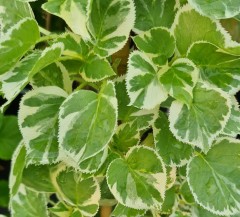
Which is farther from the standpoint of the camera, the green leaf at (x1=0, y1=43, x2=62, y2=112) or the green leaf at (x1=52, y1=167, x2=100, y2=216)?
the green leaf at (x1=52, y1=167, x2=100, y2=216)

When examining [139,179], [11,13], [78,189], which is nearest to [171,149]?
[139,179]

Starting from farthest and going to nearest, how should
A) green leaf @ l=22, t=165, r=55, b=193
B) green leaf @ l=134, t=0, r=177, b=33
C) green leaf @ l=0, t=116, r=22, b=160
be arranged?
1. green leaf @ l=0, t=116, r=22, b=160
2. green leaf @ l=22, t=165, r=55, b=193
3. green leaf @ l=134, t=0, r=177, b=33

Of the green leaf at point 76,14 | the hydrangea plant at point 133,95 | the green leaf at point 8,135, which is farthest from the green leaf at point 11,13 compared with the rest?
the green leaf at point 8,135

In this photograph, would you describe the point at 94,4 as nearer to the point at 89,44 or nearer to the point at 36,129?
the point at 89,44


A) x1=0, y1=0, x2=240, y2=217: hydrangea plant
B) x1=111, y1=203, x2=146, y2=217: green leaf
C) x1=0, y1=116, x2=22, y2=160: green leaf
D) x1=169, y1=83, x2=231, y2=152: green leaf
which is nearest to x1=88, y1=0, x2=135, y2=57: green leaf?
x1=0, y1=0, x2=240, y2=217: hydrangea plant

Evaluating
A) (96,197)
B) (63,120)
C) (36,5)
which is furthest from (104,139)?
(36,5)

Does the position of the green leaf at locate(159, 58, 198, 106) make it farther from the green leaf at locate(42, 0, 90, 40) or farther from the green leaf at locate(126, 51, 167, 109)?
the green leaf at locate(42, 0, 90, 40)

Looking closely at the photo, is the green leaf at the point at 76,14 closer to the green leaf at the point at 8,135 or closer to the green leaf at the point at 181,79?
the green leaf at the point at 181,79
